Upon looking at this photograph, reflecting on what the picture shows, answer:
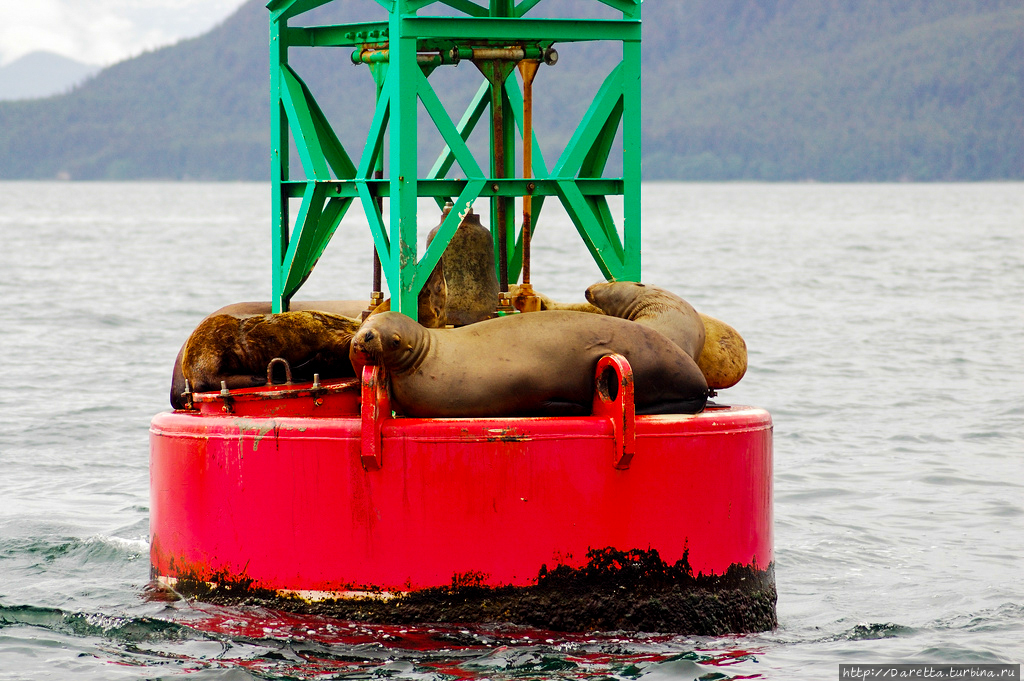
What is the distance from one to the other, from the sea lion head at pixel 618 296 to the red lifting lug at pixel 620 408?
836mm

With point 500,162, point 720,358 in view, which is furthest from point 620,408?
point 500,162

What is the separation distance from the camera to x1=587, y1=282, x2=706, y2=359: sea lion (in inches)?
293

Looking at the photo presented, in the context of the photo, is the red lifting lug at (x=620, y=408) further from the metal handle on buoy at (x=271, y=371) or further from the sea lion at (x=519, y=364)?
the metal handle on buoy at (x=271, y=371)

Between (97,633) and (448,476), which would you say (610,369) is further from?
(97,633)

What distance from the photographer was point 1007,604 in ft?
28.4

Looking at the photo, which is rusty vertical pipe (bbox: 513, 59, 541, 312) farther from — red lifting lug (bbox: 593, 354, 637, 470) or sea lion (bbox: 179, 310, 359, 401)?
red lifting lug (bbox: 593, 354, 637, 470)

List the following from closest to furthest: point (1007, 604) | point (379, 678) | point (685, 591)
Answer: point (379, 678) < point (685, 591) < point (1007, 604)

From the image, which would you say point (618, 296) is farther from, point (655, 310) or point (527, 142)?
point (527, 142)

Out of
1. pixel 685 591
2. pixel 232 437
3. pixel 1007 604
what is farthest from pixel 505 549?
pixel 1007 604

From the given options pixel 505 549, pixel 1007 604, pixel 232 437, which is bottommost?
pixel 1007 604

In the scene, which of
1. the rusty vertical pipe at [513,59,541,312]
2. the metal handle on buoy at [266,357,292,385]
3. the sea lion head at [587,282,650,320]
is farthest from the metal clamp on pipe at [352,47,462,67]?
the metal handle on buoy at [266,357,292,385]

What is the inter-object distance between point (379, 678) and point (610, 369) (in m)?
1.72

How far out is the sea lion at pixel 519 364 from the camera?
22.2 feet

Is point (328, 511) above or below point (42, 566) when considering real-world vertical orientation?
above
